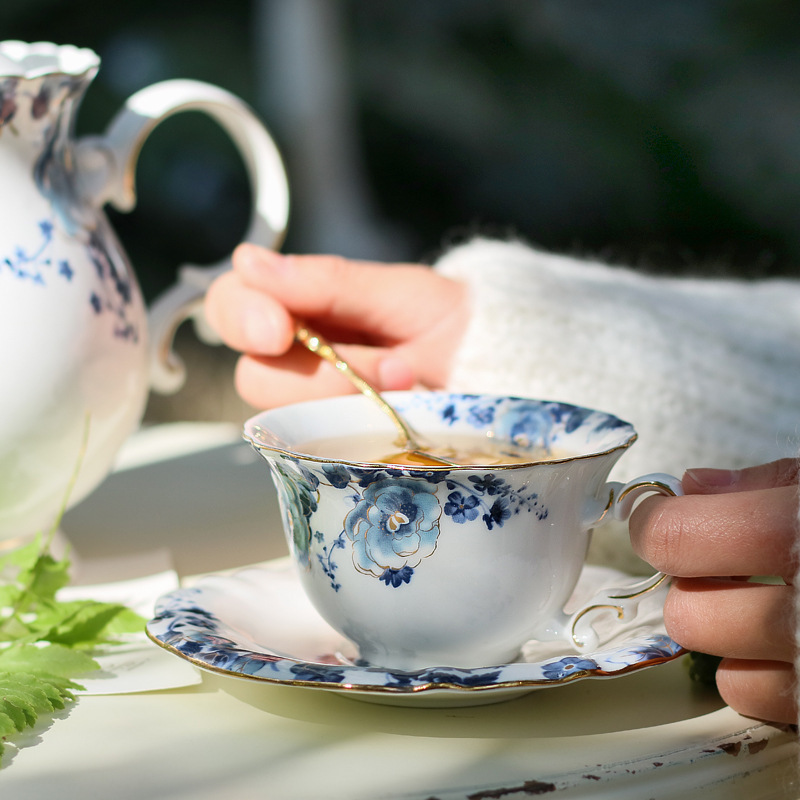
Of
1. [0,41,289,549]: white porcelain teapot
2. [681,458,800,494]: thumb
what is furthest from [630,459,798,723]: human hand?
[0,41,289,549]: white porcelain teapot

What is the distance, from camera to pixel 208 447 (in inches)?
37.9

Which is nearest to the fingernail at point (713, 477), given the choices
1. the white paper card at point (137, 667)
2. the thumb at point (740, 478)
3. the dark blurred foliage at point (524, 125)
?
the thumb at point (740, 478)

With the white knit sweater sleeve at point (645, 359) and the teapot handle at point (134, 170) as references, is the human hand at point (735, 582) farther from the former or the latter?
the teapot handle at point (134, 170)

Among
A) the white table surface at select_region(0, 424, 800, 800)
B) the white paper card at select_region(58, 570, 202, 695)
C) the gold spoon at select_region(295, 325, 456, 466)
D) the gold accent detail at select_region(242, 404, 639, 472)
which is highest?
the gold spoon at select_region(295, 325, 456, 466)

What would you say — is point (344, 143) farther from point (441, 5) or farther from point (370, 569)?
point (370, 569)

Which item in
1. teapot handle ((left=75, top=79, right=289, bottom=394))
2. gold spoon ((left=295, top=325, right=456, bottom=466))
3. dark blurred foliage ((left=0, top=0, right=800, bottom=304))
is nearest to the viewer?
gold spoon ((left=295, top=325, right=456, bottom=466))

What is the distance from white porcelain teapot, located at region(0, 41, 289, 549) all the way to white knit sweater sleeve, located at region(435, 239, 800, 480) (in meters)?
0.26

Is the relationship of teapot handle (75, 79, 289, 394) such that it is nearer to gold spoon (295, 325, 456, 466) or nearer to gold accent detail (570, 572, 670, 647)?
gold spoon (295, 325, 456, 466)

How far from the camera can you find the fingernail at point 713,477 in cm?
42

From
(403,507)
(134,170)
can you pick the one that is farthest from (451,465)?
(134,170)

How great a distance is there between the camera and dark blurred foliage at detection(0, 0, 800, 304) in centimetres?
238

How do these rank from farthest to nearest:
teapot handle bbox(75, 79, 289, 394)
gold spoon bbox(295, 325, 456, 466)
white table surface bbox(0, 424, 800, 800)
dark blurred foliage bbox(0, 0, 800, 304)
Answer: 1. dark blurred foliage bbox(0, 0, 800, 304)
2. teapot handle bbox(75, 79, 289, 394)
3. gold spoon bbox(295, 325, 456, 466)
4. white table surface bbox(0, 424, 800, 800)

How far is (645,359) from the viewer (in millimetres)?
655

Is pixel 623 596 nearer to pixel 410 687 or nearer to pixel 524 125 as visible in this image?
pixel 410 687
